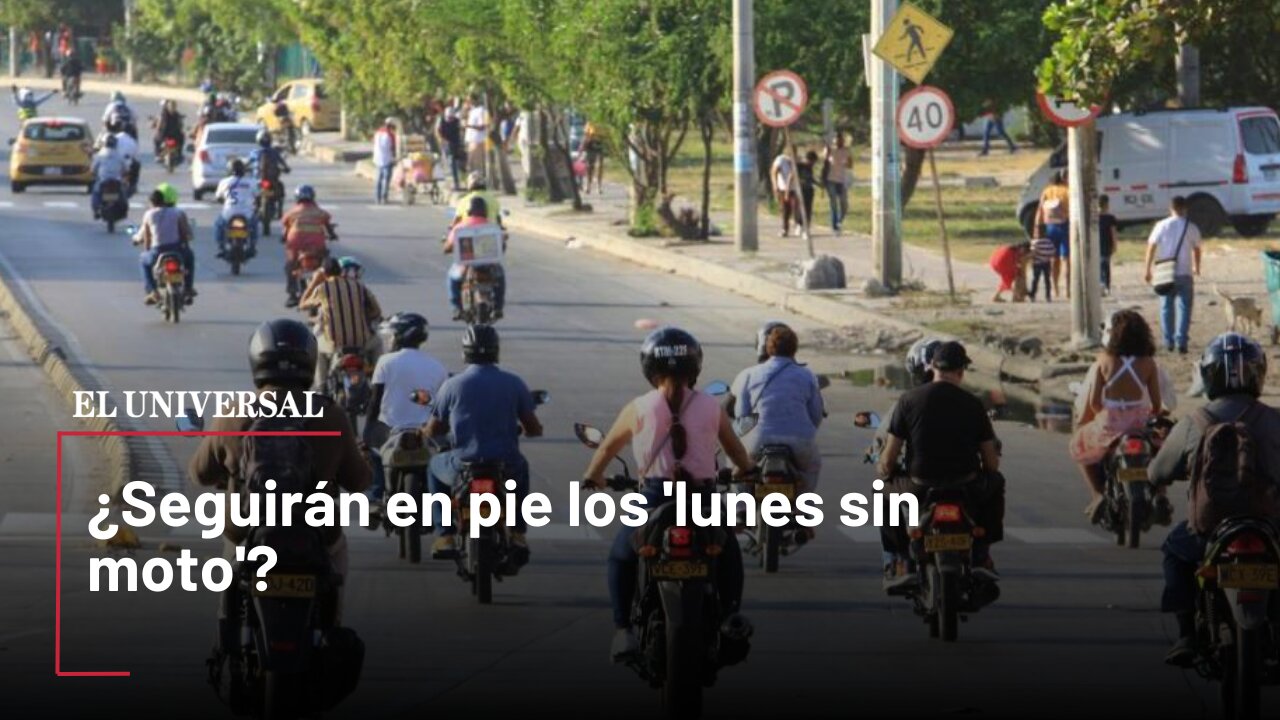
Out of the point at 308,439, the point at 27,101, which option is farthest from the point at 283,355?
the point at 27,101

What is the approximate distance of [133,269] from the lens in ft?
118

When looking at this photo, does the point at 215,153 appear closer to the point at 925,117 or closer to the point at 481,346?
the point at 925,117

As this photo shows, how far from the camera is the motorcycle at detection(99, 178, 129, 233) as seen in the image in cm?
4162

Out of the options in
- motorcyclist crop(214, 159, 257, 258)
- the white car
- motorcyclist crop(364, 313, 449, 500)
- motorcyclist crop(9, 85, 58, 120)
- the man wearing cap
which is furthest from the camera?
motorcyclist crop(9, 85, 58, 120)

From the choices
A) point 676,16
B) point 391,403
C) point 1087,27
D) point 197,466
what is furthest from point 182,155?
point 197,466

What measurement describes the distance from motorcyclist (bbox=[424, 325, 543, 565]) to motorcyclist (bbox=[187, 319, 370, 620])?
3662 mm

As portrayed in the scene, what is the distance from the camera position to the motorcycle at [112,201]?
137ft

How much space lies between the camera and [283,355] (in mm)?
9359

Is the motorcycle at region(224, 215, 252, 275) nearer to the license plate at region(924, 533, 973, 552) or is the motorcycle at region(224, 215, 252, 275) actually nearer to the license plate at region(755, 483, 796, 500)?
the license plate at region(755, 483, 796, 500)

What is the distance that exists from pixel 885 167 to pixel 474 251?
20.6ft

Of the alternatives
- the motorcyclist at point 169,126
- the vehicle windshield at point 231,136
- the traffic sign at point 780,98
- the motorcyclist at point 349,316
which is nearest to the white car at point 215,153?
the vehicle windshield at point 231,136

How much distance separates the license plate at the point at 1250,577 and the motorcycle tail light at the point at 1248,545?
Answer: 0.06m

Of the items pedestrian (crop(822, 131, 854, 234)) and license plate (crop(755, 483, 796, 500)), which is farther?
pedestrian (crop(822, 131, 854, 234))

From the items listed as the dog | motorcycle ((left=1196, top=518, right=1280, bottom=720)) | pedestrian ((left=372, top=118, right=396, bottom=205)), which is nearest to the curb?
motorcycle ((left=1196, top=518, right=1280, bottom=720))
